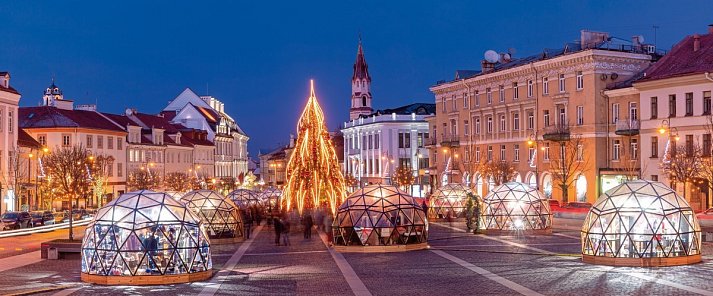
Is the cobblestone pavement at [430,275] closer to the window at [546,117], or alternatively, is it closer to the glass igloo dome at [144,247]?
the glass igloo dome at [144,247]

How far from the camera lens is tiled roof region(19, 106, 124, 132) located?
93438 millimetres

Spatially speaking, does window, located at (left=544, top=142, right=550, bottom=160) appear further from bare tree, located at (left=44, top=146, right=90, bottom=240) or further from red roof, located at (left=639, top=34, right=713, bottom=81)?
bare tree, located at (left=44, top=146, right=90, bottom=240)

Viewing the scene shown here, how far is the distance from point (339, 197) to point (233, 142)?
326 ft

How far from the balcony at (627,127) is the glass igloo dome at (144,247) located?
42366mm

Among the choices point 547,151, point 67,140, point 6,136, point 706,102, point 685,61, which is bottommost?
point 547,151

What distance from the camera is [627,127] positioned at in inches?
2643

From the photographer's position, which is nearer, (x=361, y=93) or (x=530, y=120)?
(x=530, y=120)

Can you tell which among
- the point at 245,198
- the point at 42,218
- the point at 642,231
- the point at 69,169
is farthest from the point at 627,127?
the point at 69,169

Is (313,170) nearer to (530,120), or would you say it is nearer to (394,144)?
(530,120)

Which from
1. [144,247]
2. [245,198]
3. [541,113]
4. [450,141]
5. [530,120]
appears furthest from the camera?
[450,141]

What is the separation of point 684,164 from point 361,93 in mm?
88167

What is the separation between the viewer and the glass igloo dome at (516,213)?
162ft

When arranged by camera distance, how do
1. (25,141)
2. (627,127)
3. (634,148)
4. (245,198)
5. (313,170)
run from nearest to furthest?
(313,170) < (627,127) < (634,148) < (245,198) < (25,141)

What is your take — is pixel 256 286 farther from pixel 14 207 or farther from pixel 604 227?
pixel 14 207
